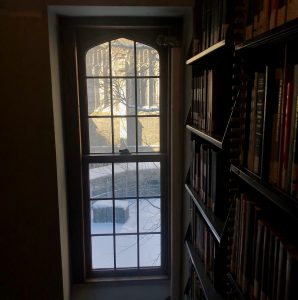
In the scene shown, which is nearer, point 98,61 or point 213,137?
point 213,137

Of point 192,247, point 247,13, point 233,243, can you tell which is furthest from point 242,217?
point 192,247

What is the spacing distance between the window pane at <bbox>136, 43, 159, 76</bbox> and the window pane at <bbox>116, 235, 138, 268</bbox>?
1287 millimetres

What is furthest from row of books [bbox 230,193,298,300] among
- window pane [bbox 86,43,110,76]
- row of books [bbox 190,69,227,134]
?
window pane [bbox 86,43,110,76]

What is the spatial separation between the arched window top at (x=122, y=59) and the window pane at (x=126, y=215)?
983 mm

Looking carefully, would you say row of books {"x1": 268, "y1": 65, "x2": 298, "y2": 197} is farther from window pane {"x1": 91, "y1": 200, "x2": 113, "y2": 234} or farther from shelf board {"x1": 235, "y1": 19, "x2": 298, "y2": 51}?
window pane {"x1": 91, "y1": 200, "x2": 113, "y2": 234}

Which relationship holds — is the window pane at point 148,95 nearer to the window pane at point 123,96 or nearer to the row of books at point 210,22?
the window pane at point 123,96

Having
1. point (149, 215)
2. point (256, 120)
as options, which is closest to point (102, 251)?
point (149, 215)

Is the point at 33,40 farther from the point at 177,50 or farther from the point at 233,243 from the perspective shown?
the point at 233,243

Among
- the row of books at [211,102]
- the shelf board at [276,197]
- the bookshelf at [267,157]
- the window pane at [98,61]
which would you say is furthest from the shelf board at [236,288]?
the window pane at [98,61]

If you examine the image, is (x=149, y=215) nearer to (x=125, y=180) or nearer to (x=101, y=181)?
(x=125, y=180)

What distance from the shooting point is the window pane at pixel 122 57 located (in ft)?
7.89

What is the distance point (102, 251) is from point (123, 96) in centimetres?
124

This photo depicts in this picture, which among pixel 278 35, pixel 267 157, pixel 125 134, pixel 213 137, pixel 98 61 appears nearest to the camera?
pixel 278 35

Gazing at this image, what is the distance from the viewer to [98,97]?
8.07 ft
